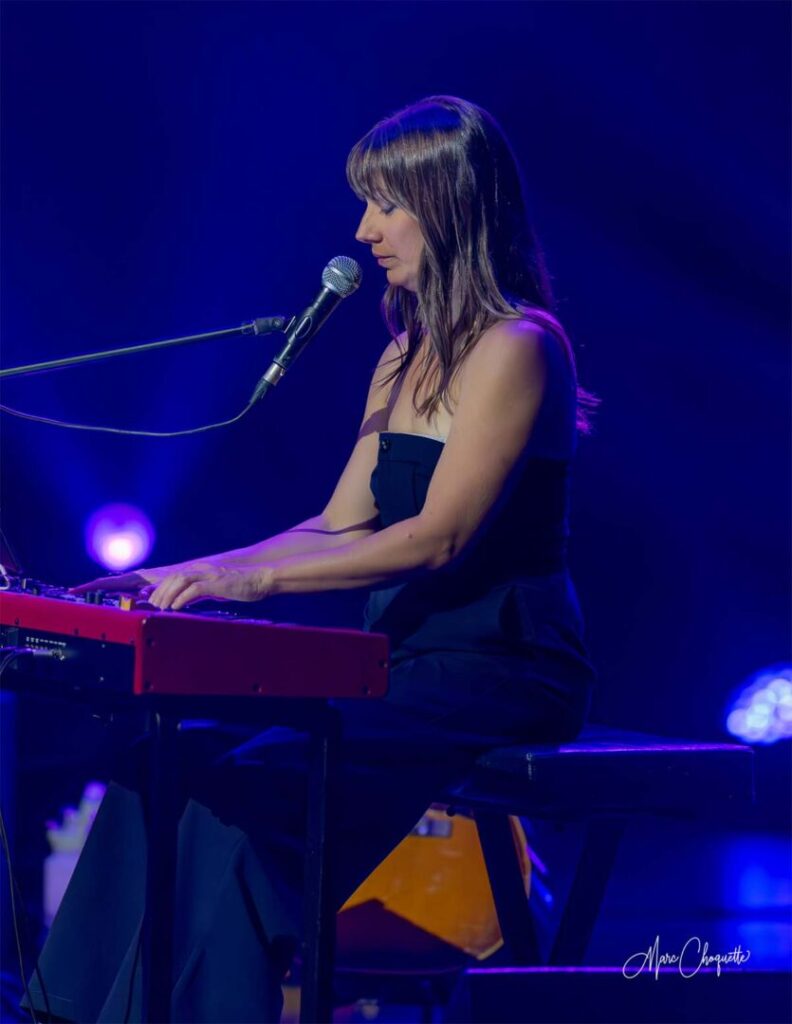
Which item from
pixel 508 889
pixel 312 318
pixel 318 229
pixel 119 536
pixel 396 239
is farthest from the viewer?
pixel 318 229

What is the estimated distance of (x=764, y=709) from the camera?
4594mm

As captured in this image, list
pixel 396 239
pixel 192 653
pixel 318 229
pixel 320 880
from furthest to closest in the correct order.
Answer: pixel 318 229 < pixel 396 239 < pixel 320 880 < pixel 192 653

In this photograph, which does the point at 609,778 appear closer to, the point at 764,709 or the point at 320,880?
the point at 320,880

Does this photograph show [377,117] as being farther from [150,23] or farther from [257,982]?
[257,982]

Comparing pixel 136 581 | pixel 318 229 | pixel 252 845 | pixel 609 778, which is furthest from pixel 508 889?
pixel 318 229

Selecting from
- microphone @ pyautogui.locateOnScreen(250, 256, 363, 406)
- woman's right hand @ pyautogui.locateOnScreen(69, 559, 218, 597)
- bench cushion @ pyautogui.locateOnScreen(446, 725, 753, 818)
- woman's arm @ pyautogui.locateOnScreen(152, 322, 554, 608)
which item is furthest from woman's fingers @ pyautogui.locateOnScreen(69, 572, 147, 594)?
bench cushion @ pyautogui.locateOnScreen(446, 725, 753, 818)

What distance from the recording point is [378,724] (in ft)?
5.97

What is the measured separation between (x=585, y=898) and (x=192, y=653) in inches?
41.3

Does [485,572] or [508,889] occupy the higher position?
[485,572]

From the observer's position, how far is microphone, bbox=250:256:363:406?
187 cm

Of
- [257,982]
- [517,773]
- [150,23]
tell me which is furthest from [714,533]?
[257,982]

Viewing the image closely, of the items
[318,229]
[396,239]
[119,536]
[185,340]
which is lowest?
[185,340]

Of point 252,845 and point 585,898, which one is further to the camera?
point 585,898

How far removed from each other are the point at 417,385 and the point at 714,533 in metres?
2.52
